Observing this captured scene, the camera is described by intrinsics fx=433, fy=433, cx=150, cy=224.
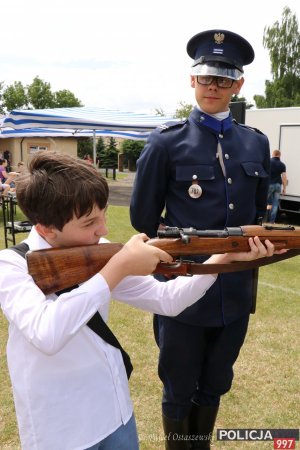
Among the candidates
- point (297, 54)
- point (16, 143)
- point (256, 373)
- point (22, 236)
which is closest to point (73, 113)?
point (22, 236)

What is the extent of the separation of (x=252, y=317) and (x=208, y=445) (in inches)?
93.2

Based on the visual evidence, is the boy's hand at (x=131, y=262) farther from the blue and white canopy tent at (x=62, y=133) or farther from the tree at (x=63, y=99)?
the tree at (x=63, y=99)

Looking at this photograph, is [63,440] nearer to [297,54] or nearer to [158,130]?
[158,130]

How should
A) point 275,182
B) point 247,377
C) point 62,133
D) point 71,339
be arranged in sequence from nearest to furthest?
point 71,339 → point 247,377 → point 275,182 → point 62,133

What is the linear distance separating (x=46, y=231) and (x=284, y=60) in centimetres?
3659

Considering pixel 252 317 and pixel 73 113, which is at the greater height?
pixel 73 113

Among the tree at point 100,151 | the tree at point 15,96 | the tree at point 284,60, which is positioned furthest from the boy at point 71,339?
the tree at point 15,96

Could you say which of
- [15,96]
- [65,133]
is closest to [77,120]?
[65,133]

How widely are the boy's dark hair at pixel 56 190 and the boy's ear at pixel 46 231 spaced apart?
19 millimetres

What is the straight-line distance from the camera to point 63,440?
54.9 inches

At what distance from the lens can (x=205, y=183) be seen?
220 cm

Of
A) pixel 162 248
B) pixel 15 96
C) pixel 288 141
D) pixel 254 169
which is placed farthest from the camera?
pixel 15 96

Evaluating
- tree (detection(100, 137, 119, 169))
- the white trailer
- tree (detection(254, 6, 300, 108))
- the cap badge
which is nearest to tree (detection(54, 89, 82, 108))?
tree (detection(100, 137, 119, 169))

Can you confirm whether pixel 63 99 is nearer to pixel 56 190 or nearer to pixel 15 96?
pixel 15 96
